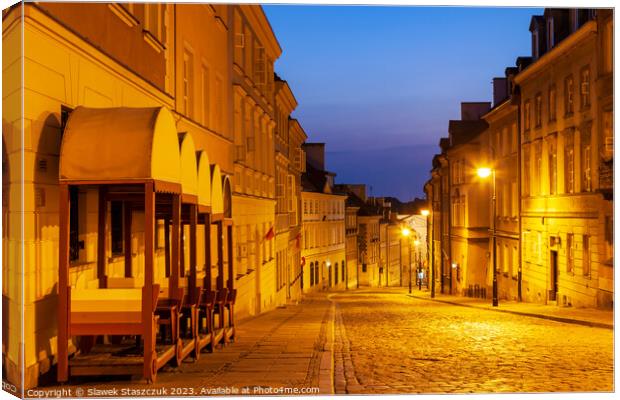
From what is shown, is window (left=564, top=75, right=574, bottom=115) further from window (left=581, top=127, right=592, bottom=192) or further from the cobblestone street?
the cobblestone street

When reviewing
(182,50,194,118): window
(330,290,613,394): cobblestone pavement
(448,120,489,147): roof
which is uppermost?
(448,120,489,147): roof

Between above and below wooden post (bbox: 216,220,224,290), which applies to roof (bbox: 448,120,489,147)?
above

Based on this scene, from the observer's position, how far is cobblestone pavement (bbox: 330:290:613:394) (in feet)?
35.6

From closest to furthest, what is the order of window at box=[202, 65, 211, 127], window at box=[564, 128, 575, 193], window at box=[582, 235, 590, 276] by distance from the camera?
window at box=[202, 65, 211, 127] < window at box=[582, 235, 590, 276] < window at box=[564, 128, 575, 193]

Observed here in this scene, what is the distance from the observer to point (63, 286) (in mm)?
9516

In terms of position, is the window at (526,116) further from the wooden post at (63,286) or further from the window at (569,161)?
the wooden post at (63,286)

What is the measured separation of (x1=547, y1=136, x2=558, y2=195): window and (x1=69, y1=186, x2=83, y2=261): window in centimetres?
2084

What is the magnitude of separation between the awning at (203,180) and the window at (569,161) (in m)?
14.8

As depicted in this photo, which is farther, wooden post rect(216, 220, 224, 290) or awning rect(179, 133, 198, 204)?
wooden post rect(216, 220, 224, 290)

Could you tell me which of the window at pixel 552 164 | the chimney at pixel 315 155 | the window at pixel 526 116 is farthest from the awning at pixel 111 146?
the chimney at pixel 315 155

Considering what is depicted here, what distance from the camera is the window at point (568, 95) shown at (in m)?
26.5

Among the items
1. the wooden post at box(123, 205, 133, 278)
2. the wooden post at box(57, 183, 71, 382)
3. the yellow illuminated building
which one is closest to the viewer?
the yellow illuminated building

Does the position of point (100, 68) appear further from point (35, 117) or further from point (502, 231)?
point (502, 231)

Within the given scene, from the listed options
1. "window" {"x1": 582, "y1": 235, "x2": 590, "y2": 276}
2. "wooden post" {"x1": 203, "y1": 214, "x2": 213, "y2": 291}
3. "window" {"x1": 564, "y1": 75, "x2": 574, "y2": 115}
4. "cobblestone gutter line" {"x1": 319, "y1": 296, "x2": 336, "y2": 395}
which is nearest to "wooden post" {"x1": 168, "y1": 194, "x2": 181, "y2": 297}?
"cobblestone gutter line" {"x1": 319, "y1": 296, "x2": 336, "y2": 395}
